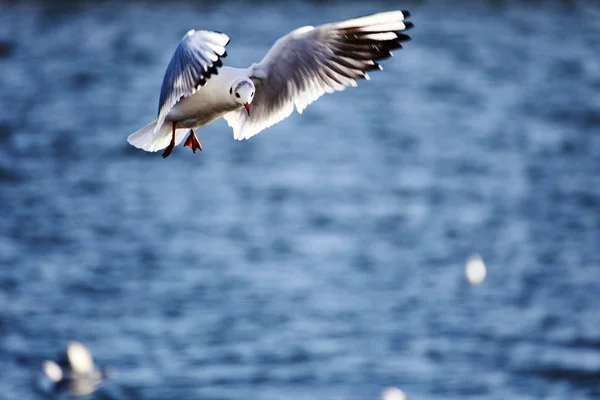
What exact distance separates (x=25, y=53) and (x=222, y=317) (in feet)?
48.0

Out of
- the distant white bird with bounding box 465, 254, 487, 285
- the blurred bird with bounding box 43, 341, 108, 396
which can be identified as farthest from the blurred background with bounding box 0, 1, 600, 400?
the blurred bird with bounding box 43, 341, 108, 396

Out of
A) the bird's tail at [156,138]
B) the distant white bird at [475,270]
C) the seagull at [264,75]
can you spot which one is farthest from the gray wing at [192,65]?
the distant white bird at [475,270]

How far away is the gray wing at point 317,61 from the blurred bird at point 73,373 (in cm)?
1218

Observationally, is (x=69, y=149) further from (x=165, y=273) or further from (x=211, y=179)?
(x=165, y=273)

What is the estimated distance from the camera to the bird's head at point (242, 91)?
517 centimetres

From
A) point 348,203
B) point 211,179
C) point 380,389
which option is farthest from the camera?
point 211,179

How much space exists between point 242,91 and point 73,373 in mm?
13337

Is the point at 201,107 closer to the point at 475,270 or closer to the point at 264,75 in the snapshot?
the point at 264,75

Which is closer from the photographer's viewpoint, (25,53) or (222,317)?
(222,317)

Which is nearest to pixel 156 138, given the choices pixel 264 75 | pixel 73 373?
pixel 264 75

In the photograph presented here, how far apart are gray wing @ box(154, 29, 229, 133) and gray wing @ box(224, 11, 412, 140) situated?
49cm

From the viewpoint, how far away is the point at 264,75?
19.2 feet

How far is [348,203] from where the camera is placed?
25969 mm

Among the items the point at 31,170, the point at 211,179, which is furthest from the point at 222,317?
the point at 31,170
